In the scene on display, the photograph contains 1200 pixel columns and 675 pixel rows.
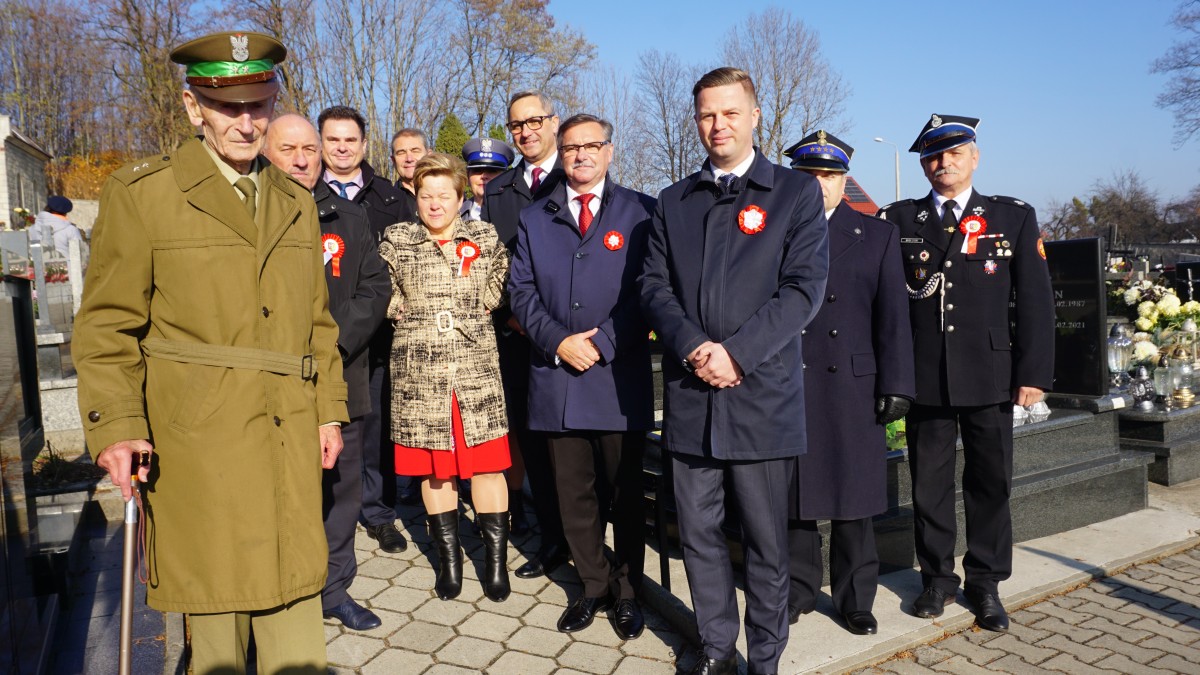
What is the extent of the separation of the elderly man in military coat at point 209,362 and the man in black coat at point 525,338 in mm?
1845

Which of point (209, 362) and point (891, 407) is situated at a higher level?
point (209, 362)

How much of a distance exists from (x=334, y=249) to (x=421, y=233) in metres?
0.43

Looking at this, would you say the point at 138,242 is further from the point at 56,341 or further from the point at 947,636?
the point at 56,341

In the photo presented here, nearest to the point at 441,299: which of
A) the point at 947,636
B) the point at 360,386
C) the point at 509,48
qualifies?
the point at 360,386

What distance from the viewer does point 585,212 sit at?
157 inches

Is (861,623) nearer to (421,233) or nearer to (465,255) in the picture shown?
(465,255)

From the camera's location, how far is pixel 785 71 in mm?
30422

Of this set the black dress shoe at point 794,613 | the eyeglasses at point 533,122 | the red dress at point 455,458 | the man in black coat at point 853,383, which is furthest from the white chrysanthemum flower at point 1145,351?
the red dress at point 455,458

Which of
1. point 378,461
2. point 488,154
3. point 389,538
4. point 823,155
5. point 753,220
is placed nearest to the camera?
point 753,220

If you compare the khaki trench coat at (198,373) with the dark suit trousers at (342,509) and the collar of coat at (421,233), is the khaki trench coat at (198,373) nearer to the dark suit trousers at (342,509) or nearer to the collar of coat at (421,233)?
the dark suit trousers at (342,509)

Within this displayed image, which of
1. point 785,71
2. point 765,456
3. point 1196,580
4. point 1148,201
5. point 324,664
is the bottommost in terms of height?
point 1196,580

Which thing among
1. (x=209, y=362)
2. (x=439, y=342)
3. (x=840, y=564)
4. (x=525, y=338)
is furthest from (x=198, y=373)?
(x=840, y=564)

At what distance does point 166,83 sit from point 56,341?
84.5 ft

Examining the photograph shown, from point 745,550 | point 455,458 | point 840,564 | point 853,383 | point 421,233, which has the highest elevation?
point 421,233
